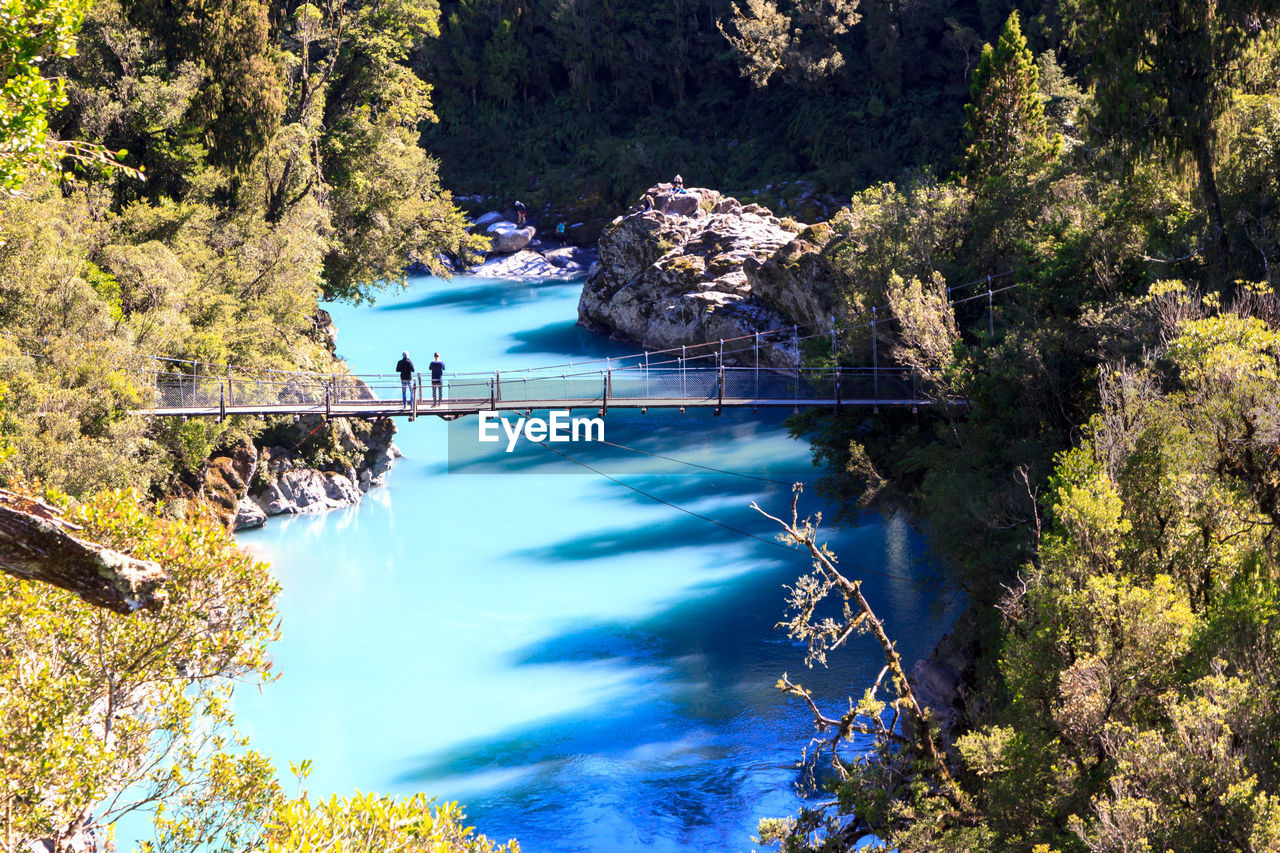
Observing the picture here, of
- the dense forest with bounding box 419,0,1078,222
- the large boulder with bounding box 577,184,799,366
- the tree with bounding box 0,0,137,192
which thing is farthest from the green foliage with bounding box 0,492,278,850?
the dense forest with bounding box 419,0,1078,222

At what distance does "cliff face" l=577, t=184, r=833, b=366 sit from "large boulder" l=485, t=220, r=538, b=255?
12.6 meters

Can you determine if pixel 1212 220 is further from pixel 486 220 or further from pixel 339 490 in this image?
pixel 486 220

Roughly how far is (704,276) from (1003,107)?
11575 mm

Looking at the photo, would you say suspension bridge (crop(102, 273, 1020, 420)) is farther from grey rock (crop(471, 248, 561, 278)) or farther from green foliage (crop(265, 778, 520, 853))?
grey rock (crop(471, 248, 561, 278))

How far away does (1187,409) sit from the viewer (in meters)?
9.58

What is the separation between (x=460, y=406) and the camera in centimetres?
1728

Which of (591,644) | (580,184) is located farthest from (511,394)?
(580,184)

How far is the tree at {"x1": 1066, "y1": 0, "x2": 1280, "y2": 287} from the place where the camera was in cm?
1271

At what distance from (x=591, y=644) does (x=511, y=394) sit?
435cm

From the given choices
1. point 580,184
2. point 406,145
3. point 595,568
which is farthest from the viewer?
point 580,184

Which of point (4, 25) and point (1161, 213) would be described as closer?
point (4, 25)

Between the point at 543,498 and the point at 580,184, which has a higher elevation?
the point at 580,184

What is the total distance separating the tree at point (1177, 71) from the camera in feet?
41.7

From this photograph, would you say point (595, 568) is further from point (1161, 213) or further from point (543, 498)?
point (1161, 213)
